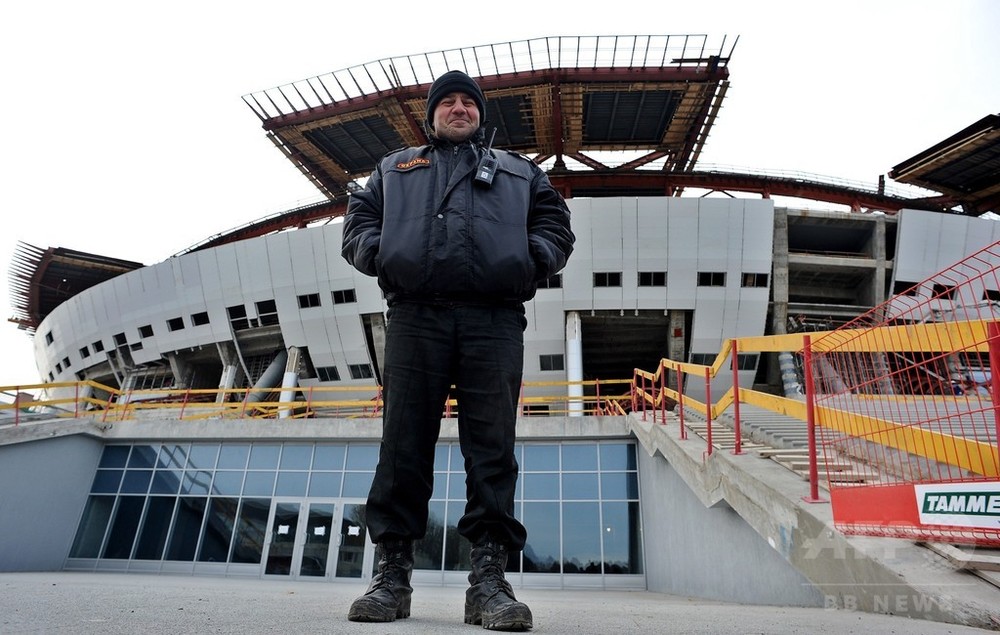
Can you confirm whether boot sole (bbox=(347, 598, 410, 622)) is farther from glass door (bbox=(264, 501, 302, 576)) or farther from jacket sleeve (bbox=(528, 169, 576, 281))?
A: glass door (bbox=(264, 501, 302, 576))

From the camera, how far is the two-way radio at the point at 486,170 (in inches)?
104

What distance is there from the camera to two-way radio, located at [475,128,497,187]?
2.64 m

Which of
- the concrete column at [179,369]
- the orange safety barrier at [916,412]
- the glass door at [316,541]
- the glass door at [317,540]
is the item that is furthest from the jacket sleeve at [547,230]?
the concrete column at [179,369]

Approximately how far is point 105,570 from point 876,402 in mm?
19551

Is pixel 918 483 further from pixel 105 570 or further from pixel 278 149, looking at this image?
pixel 278 149

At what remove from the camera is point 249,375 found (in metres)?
31.2

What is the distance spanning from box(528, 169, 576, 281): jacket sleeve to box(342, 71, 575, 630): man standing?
1cm

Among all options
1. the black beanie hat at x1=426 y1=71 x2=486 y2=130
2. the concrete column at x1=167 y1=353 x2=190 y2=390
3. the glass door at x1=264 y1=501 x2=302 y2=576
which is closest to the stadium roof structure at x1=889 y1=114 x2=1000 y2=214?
the black beanie hat at x1=426 y1=71 x2=486 y2=130

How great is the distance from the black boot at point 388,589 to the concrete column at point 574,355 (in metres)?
22.2

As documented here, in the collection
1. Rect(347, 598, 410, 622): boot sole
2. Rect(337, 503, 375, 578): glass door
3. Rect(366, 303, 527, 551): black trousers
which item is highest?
Rect(366, 303, 527, 551): black trousers

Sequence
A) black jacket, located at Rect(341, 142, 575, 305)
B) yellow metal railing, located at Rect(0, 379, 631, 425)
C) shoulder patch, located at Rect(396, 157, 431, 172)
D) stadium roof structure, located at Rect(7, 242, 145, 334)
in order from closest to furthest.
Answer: black jacket, located at Rect(341, 142, 575, 305)
shoulder patch, located at Rect(396, 157, 431, 172)
yellow metal railing, located at Rect(0, 379, 631, 425)
stadium roof structure, located at Rect(7, 242, 145, 334)

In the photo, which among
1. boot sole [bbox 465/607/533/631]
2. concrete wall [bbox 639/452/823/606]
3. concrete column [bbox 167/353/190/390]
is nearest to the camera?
boot sole [bbox 465/607/533/631]

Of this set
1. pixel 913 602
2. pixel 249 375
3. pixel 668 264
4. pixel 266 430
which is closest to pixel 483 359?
pixel 913 602

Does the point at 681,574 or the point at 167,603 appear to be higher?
the point at 167,603
